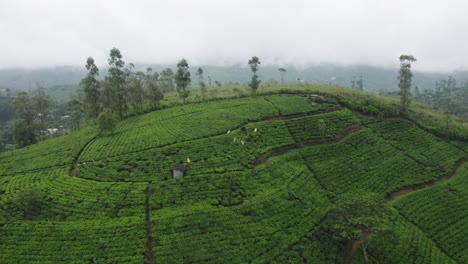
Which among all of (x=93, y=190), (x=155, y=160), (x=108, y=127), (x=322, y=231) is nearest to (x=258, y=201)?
(x=322, y=231)

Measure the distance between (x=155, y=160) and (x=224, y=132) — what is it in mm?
14932

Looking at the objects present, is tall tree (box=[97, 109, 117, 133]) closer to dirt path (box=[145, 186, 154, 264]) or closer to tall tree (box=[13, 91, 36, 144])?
tall tree (box=[13, 91, 36, 144])

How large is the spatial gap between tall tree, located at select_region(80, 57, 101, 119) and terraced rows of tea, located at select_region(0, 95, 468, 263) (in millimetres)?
12623

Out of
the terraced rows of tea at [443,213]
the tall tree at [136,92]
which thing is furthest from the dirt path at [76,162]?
the terraced rows of tea at [443,213]

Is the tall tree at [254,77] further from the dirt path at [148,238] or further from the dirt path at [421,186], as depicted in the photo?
the dirt path at [148,238]

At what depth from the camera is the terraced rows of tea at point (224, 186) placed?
116 ft

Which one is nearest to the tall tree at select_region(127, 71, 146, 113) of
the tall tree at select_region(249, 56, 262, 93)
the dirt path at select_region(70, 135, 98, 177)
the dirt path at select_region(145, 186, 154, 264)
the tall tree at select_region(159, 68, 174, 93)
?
the dirt path at select_region(70, 135, 98, 177)

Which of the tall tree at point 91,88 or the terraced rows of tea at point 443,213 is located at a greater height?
the tall tree at point 91,88

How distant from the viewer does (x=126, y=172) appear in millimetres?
47375

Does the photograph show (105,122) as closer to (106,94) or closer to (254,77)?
(106,94)

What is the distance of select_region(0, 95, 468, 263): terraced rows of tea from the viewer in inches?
1396

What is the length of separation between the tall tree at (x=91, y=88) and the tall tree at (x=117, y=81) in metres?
3.58

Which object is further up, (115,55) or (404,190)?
(115,55)

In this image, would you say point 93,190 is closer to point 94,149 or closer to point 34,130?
point 94,149
